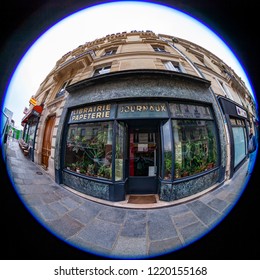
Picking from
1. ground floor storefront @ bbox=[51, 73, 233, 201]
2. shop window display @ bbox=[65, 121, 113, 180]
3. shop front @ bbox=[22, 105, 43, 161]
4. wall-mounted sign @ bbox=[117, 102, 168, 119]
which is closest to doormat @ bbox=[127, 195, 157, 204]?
ground floor storefront @ bbox=[51, 73, 233, 201]

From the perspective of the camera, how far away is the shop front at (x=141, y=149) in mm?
950

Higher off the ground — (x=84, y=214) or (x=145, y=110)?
(x=145, y=110)

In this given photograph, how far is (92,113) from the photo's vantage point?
1012 mm

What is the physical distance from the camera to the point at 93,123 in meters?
1.00

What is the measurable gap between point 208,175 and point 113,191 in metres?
0.70

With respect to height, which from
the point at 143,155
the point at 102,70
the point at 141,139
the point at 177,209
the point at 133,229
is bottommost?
the point at 133,229

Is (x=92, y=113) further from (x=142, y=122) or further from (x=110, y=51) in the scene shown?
(x=110, y=51)

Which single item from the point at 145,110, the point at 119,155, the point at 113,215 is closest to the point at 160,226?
the point at 113,215

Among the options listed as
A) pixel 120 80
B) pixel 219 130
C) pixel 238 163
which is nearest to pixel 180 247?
pixel 238 163

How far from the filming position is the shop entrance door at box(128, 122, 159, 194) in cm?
101

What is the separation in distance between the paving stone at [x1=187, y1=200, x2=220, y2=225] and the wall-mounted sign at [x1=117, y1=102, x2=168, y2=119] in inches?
26.5

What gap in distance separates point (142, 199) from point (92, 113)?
75 cm

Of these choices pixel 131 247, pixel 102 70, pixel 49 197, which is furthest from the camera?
pixel 102 70

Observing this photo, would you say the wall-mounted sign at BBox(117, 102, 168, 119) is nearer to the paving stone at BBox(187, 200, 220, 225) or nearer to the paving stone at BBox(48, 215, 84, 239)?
the paving stone at BBox(187, 200, 220, 225)
